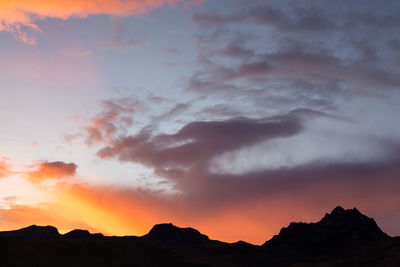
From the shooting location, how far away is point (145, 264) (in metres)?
199

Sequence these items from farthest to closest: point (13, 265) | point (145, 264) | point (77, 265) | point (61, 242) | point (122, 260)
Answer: point (145, 264), point (122, 260), point (61, 242), point (77, 265), point (13, 265)

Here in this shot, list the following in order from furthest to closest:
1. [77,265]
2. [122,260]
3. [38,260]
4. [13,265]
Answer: [122,260], [77,265], [38,260], [13,265]

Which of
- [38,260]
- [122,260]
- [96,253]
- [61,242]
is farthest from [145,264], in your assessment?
[38,260]

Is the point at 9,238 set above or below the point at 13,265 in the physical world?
above

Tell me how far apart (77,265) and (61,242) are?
1820cm

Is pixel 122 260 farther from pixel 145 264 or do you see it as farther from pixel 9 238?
pixel 9 238

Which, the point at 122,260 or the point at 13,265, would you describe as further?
the point at 122,260

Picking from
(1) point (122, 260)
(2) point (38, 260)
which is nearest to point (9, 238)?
(2) point (38, 260)

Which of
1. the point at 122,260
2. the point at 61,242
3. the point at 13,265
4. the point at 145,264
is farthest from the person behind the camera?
the point at 145,264

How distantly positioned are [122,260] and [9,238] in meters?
49.4

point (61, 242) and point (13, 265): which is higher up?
point (61, 242)

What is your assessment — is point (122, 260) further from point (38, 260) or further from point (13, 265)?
point (13, 265)

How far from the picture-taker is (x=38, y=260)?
14938cm

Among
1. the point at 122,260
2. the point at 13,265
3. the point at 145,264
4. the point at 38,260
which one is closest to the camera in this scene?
the point at 13,265
